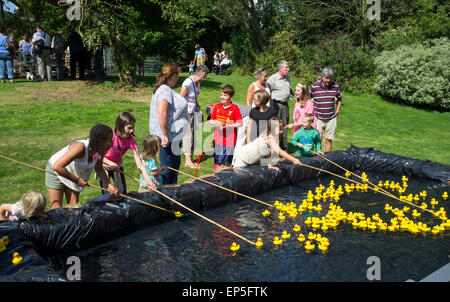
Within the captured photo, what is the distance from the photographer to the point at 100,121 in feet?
33.8

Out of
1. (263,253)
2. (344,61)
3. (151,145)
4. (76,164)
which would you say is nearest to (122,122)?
(151,145)

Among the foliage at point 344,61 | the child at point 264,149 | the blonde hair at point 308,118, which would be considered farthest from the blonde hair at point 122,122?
the foliage at point 344,61

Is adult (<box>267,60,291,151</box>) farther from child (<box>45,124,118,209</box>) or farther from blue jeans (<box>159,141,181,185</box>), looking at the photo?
child (<box>45,124,118,209</box>)

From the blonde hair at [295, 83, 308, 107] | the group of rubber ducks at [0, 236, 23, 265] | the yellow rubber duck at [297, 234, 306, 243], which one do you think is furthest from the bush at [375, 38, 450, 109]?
the group of rubber ducks at [0, 236, 23, 265]

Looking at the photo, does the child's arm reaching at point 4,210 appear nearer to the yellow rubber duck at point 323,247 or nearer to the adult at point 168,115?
the adult at point 168,115

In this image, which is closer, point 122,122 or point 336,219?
point 122,122

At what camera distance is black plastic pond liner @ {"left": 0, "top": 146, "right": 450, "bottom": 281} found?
3779 millimetres

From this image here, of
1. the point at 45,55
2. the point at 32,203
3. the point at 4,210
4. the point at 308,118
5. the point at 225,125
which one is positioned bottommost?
the point at 4,210

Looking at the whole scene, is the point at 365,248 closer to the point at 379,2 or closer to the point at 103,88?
the point at 103,88

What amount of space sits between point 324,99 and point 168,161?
3764mm

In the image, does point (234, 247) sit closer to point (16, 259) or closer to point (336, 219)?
point (336, 219)

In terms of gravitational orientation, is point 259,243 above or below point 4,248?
below

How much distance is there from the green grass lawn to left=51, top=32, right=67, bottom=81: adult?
2.84 ft
